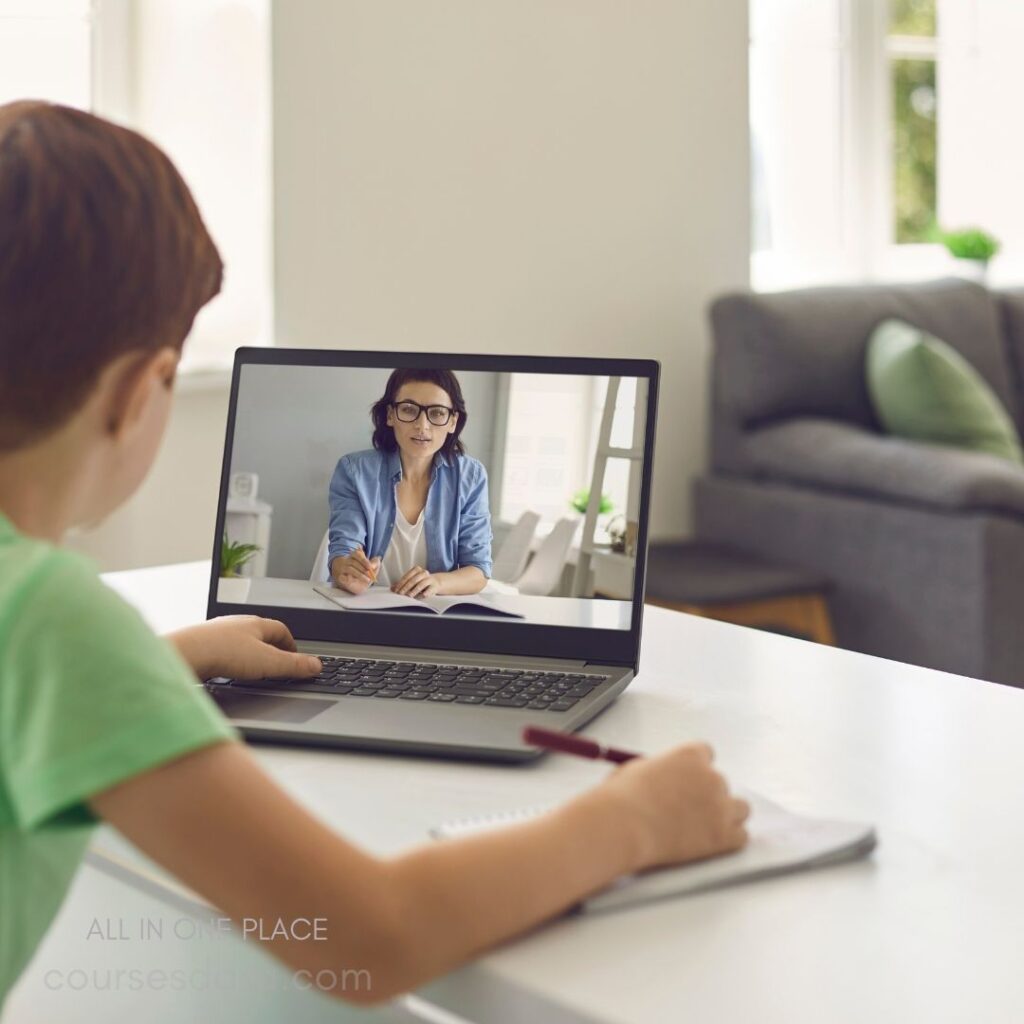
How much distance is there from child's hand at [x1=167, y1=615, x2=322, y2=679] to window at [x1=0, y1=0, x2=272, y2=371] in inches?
77.4

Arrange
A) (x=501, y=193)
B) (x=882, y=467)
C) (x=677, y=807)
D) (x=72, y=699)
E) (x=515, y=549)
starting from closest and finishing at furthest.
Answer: (x=72, y=699) < (x=677, y=807) < (x=515, y=549) < (x=882, y=467) < (x=501, y=193)

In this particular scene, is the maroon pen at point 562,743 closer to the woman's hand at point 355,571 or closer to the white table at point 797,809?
the white table at point 797,809

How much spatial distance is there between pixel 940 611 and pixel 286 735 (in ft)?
7.85

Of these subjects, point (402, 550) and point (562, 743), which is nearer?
point (562, 743)

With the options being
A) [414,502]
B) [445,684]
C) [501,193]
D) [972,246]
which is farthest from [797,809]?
[972,246]

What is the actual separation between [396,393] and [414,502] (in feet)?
0.31

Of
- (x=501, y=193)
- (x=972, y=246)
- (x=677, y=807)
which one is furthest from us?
(x=972, y=246)

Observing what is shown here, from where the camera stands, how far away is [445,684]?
3.33ft

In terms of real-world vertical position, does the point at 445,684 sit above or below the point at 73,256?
below

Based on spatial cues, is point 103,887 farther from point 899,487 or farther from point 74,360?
point 899,487

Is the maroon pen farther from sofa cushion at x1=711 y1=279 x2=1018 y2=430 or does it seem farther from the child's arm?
sofa cushion at x1=711 y1=279 x2=1018 y2=430

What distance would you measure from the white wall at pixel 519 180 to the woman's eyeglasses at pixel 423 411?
2.03 meters

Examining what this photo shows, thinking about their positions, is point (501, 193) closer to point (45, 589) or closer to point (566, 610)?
point (566, 610)

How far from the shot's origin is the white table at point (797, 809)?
0.59 m
